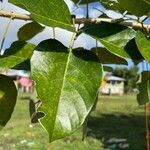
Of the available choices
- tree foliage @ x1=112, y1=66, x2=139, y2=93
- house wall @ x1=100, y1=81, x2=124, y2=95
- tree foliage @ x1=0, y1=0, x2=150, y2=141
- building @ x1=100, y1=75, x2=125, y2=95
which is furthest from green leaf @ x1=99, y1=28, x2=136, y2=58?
tree foliage @ x1=112, y1=66, x2=139, y2=93

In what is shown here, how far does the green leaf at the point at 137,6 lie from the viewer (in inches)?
19.6

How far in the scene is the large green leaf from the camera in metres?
0.49

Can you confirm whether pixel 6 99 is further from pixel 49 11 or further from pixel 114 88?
pixel 114 88

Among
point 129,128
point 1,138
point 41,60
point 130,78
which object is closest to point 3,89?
point 41,60

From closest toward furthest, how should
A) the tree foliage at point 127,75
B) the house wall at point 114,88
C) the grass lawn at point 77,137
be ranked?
the grass lawn at point 77,137, the house wall at point 114,88, the tree foliage at point 127,75

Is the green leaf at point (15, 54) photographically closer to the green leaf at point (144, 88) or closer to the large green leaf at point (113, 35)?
the large green leaf at point (113, 35)

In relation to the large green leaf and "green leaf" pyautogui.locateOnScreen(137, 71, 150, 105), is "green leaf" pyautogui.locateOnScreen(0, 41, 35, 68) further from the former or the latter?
"green leaf" pyautogui.locateOnScreen(137, 71, 150, 105)

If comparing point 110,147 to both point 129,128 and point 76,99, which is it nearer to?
point 129,128

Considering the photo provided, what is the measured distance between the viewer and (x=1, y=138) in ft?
26.8

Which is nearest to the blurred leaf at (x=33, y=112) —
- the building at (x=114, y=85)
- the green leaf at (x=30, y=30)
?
the green leaf at (x=30, y=30)

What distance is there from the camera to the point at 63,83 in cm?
47

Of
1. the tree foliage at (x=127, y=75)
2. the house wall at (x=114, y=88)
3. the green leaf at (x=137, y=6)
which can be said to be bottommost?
the house wall at (x=114, y=88)

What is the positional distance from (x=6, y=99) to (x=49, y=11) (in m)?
0.14

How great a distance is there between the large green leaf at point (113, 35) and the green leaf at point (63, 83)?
0.07 feet
